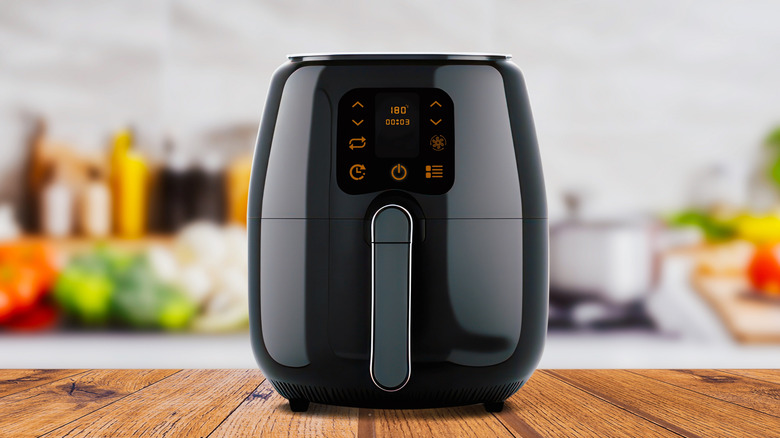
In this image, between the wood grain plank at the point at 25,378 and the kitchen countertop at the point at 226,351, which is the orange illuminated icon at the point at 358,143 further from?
the kitchen countertop at the point at 226,351

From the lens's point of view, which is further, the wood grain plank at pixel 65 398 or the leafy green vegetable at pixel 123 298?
→ the leafy green vegetable at pixel 123 298

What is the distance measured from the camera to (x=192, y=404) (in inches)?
21.2

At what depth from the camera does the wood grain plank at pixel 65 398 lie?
479 mm

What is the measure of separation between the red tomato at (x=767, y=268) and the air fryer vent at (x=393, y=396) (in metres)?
1.04

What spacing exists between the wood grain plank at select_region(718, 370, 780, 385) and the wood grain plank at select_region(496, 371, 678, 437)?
0.62 ft

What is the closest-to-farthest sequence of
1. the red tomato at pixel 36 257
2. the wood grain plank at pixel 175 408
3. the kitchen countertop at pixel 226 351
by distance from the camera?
the wood grain plank at pixel 175 408 → the kitchen countertop at pixel 226 351 → the red tomato at pixel 36 257

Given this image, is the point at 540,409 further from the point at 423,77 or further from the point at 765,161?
the point at 765,161

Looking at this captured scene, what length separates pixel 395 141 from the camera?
0.51 meters

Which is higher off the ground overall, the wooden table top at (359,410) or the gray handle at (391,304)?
the gray handle at (391,304)

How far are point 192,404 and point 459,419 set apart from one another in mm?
196

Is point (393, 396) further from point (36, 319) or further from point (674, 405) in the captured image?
point (36, 319)

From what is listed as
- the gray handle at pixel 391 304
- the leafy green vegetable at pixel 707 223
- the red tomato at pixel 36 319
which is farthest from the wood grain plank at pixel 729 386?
the red tomato at pixel 36 319

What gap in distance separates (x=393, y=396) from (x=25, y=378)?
1.16 ft

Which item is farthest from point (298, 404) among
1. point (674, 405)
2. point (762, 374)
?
point (762, 374)
